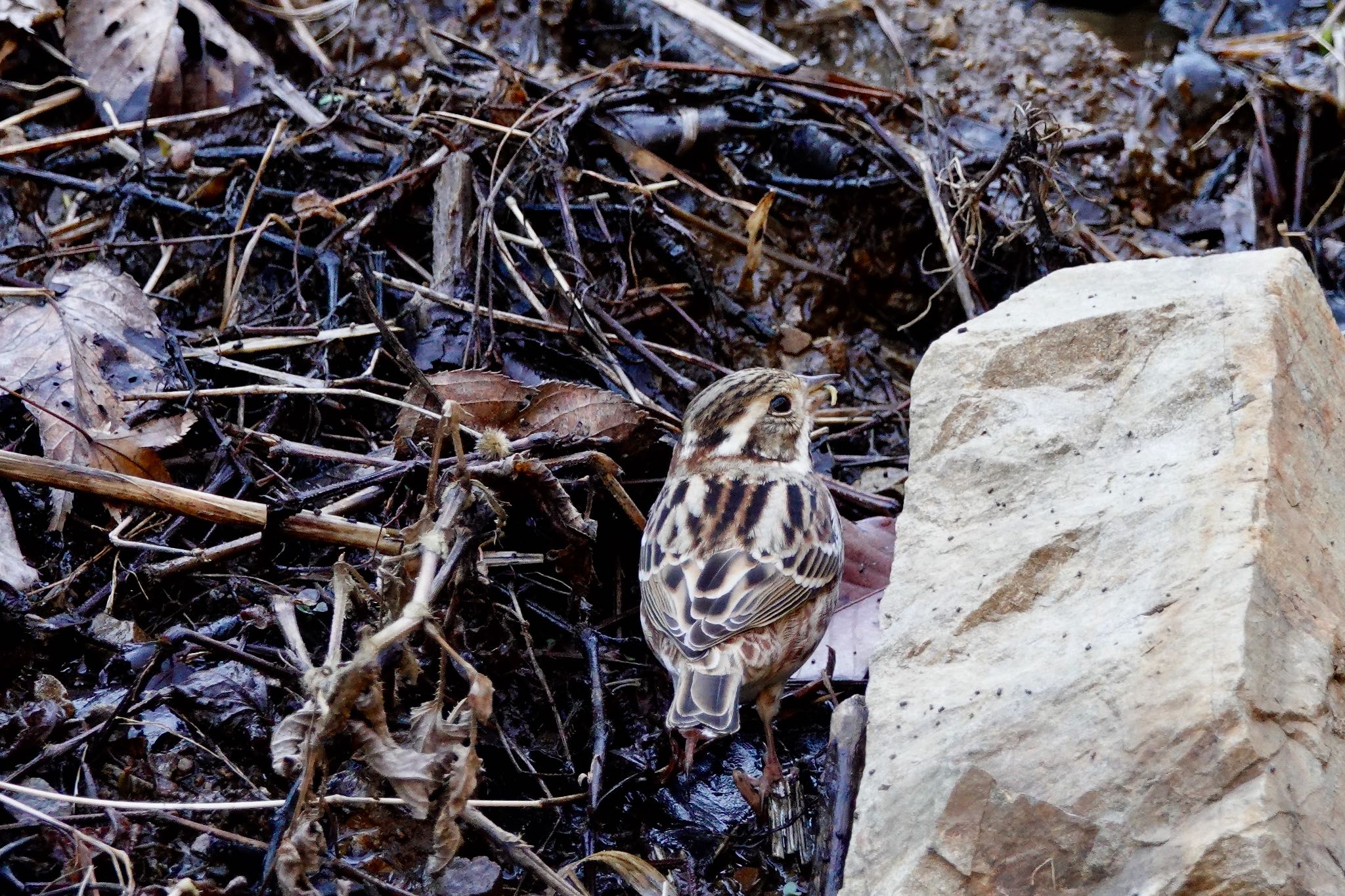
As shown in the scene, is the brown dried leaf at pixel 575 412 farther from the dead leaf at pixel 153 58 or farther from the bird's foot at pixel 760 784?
the dead leaf at pixel 153 58

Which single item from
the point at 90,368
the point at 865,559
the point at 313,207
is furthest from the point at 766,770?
the point at 313,207

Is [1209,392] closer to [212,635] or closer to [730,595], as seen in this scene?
[730,595]

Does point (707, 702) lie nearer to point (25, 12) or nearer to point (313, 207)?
point (313, 207)

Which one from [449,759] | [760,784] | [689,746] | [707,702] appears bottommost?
[760,784]

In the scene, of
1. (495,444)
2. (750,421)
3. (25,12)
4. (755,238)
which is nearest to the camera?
(495,444)

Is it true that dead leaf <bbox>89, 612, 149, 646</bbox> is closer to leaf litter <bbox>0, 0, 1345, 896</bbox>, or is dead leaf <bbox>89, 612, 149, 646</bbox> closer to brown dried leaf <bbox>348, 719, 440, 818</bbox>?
leaf litter <bbox>0, 0, 1345, 896</bbox>

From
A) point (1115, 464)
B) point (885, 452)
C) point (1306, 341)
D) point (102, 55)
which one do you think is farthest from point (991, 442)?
point (102, 55)
